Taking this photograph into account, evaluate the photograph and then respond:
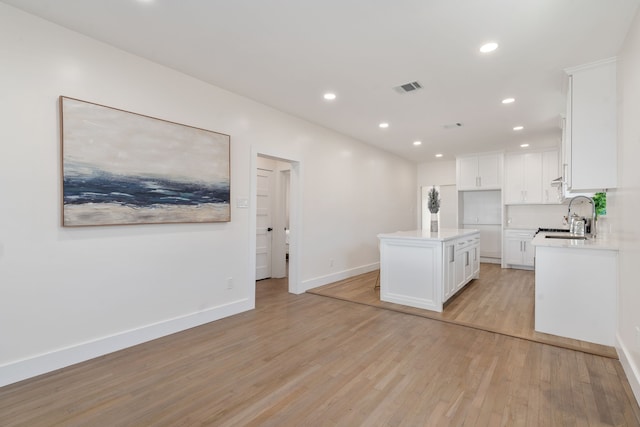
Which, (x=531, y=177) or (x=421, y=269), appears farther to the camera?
(x=531, y=177)

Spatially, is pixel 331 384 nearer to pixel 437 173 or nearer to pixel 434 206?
pixel 434 206

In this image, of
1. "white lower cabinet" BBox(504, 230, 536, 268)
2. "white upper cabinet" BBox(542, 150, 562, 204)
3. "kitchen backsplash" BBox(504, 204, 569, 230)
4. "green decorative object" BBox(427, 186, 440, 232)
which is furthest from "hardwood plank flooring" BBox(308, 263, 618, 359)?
"white upper cabinet" BBox(542, 150, 562, 204)

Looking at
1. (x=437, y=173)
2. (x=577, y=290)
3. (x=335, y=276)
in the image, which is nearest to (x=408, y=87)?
(x=577, y=290)

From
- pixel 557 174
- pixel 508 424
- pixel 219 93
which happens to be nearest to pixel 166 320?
pixel 219 93

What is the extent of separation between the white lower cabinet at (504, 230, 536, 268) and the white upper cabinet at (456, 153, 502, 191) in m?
1.09

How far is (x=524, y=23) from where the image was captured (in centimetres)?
233

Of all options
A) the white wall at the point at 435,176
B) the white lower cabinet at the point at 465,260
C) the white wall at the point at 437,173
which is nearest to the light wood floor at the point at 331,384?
the white lower cabinet at the point at 465,260

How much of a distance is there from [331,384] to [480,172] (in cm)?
646

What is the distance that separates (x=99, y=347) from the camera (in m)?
2.61

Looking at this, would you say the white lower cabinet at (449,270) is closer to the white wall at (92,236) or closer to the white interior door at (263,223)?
the white wall at (92,236)

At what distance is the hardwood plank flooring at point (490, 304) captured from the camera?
3002 mm

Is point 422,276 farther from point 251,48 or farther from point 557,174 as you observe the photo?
point 557,174

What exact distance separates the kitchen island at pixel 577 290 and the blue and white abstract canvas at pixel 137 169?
11.3 ft

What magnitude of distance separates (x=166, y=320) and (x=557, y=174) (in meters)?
7.58
